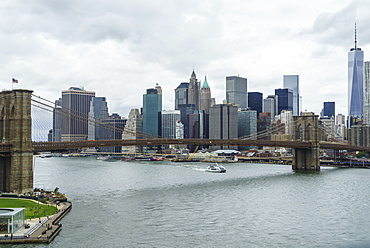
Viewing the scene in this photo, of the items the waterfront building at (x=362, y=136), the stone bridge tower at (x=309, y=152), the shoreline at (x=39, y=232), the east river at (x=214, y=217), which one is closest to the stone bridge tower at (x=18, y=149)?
the east river at (x=214, y=217)

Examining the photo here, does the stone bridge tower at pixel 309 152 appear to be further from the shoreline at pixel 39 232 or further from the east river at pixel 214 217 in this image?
the shoreline at pixel 39 232

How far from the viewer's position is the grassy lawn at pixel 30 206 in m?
34.7

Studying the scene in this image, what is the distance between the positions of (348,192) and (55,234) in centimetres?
3839

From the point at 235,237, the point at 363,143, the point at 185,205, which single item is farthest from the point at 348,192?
the point at 363,143

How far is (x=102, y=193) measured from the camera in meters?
50.6

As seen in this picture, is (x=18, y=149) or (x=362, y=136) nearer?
(x=18, y=149)

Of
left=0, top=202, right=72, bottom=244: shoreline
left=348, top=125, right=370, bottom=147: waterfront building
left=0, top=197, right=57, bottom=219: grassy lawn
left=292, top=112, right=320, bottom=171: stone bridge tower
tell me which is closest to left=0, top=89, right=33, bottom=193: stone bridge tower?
left=0, top=197, right=57, bottom=219: grassy lawn

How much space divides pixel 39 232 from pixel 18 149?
53.6ft

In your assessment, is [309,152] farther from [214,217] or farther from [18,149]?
[18,149]

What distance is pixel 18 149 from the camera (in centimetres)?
4394

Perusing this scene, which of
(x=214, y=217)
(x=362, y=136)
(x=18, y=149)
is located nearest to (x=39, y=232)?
(x=214, y=217)

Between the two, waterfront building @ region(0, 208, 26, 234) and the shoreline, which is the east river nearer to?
the shoreline

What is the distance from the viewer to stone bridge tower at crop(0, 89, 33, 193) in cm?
4375

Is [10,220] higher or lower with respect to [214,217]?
higher
